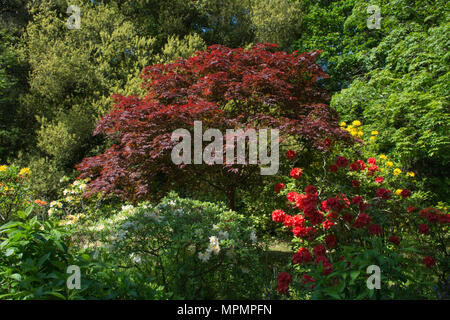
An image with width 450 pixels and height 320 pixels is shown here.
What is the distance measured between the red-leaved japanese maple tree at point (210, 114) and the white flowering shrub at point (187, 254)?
1.19 metres

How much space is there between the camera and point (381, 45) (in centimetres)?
805

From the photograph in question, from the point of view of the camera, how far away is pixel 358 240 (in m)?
3.51

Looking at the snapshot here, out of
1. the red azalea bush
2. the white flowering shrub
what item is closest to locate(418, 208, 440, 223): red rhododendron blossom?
the red azalea bush

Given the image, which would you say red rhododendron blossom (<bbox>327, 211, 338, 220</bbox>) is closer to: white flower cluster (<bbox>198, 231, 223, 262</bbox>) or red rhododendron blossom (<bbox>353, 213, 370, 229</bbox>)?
red rhododendron blossom (<bbox>353, 213, 370, 229</bbox>)

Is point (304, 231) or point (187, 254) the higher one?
point (304, 231)

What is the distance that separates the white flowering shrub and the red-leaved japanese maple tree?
1.19 meters

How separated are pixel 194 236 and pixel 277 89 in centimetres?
268

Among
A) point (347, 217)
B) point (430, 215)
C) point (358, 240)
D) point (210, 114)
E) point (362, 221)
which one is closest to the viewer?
point (362, 221)

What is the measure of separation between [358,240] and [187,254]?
2.05 meters

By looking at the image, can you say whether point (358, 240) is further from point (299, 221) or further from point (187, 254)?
point (187, 254)

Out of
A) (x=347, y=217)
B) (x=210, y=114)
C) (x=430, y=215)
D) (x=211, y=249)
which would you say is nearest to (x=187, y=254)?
(x=211, y=249)

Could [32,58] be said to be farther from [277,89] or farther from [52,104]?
[277,89]
